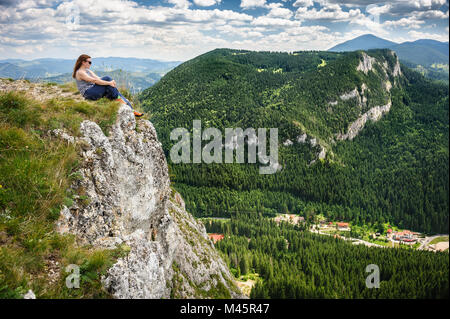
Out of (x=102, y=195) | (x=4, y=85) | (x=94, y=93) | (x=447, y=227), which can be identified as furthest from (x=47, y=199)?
(x=4, y=85)

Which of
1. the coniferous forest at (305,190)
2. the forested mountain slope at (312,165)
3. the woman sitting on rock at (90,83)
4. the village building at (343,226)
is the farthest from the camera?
the forested mountain slope at (312,165)

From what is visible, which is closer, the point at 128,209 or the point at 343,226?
the point at 128,209

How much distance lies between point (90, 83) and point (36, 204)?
304 inches

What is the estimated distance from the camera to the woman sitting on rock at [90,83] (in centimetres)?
1359

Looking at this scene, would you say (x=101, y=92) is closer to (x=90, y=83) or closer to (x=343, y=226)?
(x=90, y=83)

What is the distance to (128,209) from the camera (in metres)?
14.3

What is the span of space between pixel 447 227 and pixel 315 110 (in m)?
206

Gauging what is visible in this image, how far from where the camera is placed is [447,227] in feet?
18.6

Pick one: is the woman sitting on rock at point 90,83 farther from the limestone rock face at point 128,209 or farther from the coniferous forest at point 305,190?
the coniferous forest at point 305,190

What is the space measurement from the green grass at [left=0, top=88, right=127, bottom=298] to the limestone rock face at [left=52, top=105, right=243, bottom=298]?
0.43m

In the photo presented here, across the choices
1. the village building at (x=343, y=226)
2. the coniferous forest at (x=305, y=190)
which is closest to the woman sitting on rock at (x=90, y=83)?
Answer: the coniferous forest at (x=305, y=190)

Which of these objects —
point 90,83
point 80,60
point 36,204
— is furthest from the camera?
point 90,83

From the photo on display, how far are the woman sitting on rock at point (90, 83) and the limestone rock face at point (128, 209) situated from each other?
3.50ft

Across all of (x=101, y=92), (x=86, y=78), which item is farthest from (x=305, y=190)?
(x=86, y=78)
